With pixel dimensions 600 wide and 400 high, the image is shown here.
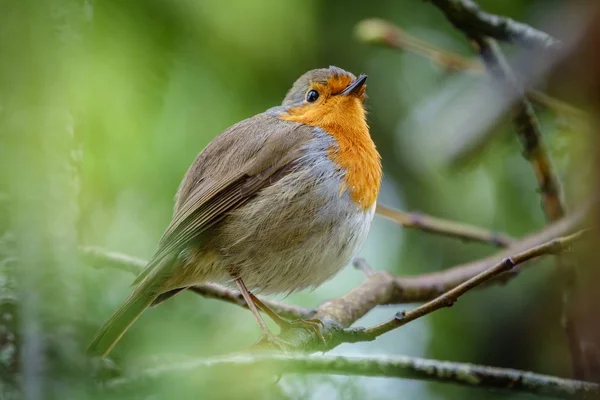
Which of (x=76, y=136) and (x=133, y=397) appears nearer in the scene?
(x=76, y=136)

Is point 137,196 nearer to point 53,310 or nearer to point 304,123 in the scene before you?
point 304,123

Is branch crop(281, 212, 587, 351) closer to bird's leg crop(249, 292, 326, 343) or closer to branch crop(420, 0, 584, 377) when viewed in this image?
bird's leg crop(249, 292, 326, 343)

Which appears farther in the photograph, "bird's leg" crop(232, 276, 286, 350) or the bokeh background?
"bird's leg" crop(232, 276, 286, 350)

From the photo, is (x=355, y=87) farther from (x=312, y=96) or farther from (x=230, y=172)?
(x=230, y=172)

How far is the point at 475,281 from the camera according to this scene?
2.18m

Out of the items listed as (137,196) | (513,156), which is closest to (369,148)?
(137,196)

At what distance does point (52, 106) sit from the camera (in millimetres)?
1229

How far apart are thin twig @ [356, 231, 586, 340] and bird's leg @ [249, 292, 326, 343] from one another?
546mm

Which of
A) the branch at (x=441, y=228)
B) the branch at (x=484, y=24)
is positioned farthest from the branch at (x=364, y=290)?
the branch at (x=484, y=24)

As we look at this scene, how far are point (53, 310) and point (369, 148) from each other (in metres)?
2.78

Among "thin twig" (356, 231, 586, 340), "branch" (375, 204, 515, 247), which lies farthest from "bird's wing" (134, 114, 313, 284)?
"thin twig" (356, 231, 586, 340)

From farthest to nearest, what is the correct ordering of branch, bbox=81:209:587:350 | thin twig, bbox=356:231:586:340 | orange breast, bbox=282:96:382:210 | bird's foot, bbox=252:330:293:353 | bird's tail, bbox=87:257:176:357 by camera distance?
orange breast, bbox=282:96:382:210 → branch, bbox=81:209:587:350 → bird's foot, bbox=252:330:293:353 → bird's tail, bbox=87:257:176:357 → thin twig, bbox=356:231:586:340

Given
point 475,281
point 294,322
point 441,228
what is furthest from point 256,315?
point 475,281

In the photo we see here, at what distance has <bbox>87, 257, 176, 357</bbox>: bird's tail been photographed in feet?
8.77
